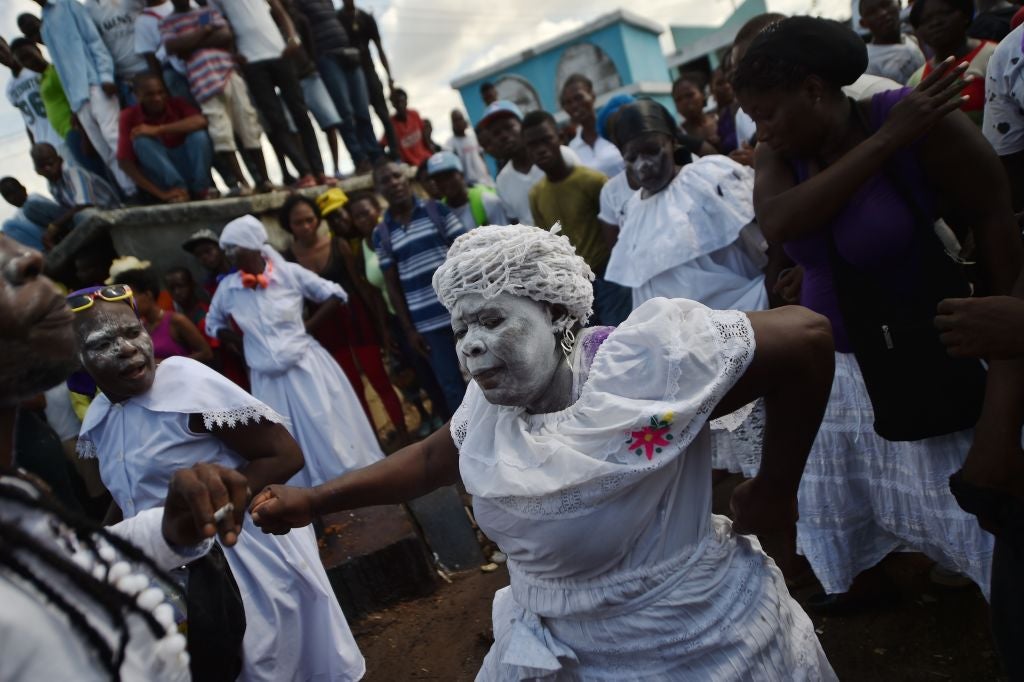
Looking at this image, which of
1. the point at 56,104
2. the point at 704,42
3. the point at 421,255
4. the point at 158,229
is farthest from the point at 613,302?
the point at 704,42

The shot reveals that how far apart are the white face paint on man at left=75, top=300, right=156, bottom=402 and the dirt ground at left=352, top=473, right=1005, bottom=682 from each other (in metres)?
1.96

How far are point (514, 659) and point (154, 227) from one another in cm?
661

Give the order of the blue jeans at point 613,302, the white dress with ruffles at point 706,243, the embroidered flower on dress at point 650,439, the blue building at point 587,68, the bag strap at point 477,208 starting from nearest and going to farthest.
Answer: the embroidered flower on dress at point 650,439 < the white dress with ruffles at point 706,243 < the blue jeans at point 613,302 < the bag strap at point 477,208 < the blue building at point 587,68

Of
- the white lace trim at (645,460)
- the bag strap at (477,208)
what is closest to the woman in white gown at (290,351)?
the bag strap at (477,208)

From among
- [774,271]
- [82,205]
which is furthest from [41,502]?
Result: [82,205]

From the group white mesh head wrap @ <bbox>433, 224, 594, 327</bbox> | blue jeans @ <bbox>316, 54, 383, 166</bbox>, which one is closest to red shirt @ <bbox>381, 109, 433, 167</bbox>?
Answer: blue jeans @ <bbox>316, 54, 383, 166</bbox>

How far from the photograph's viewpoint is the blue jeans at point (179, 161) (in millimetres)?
6891

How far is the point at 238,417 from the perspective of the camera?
8.45 ft

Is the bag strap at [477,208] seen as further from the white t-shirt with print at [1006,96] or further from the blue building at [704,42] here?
the blue building at [704,42]

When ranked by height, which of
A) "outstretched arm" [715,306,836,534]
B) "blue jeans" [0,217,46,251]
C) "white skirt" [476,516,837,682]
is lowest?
→ "white skirt" [476,516,837,682]

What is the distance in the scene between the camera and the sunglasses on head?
2.60 m

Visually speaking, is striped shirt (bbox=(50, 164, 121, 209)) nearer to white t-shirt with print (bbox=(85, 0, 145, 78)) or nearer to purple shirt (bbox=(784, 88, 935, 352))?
white t-shirt with print (bbox=(85, 0, 145, 78))

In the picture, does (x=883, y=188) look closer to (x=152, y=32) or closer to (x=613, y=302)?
(x=613, y=302)

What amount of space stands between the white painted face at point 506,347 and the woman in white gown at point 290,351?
12.5ft
